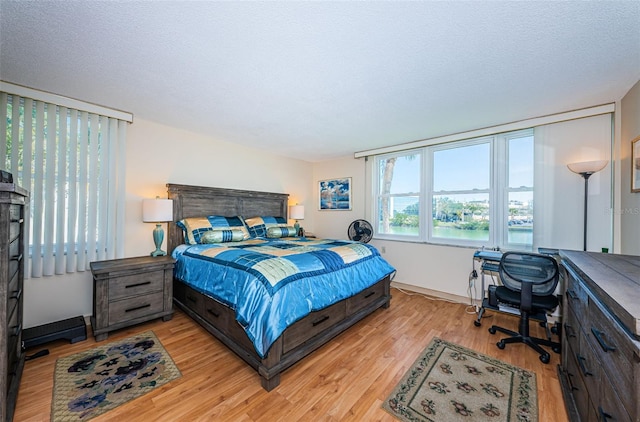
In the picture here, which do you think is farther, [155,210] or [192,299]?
[155,210]

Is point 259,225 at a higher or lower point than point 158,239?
higher

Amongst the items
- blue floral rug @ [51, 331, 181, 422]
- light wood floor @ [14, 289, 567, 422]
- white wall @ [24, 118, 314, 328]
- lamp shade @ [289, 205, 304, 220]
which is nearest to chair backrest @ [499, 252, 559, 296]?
light wood floor @ [14, 289, 567, 422]

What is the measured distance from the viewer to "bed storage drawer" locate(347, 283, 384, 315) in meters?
2.50

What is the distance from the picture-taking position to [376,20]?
1364mm

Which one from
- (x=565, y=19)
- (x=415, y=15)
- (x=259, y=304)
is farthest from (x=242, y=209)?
(x=565, y=19)

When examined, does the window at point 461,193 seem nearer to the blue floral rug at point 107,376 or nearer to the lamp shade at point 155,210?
the lamp shade at point 155,210

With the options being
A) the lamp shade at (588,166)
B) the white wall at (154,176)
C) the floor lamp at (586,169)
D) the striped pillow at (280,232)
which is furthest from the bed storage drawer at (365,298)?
the white wall at (154,176)

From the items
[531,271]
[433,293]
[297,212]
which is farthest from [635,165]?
[297,212]

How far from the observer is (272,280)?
1779 millimetres

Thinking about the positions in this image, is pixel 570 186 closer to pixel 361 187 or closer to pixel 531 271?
pixel 531 271

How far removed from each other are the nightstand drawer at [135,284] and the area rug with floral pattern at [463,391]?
2406 mm

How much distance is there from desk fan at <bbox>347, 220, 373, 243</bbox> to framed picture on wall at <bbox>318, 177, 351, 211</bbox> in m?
0.55

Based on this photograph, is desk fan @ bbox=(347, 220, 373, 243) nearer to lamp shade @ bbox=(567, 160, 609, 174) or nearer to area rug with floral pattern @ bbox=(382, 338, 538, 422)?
area rug with floral pattern @ bbox=(382, 338, 538, 422)

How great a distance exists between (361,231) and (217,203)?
2322 millimetres
